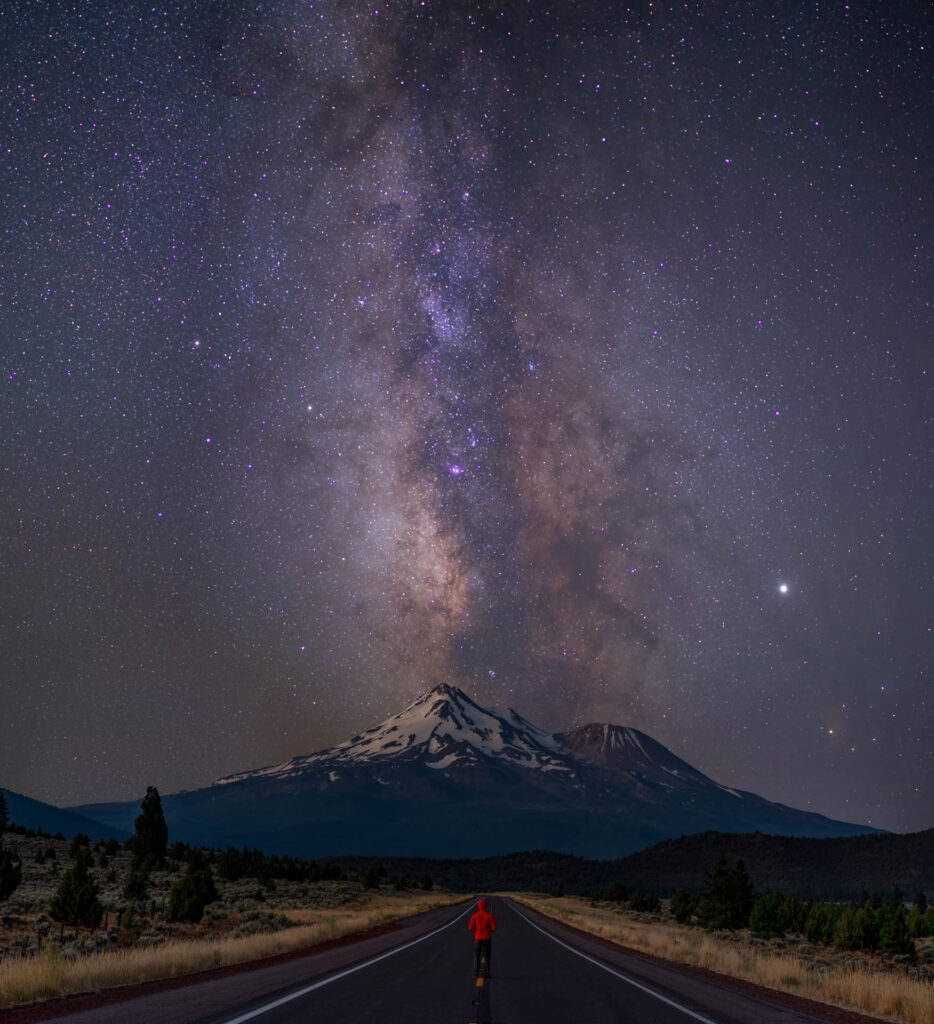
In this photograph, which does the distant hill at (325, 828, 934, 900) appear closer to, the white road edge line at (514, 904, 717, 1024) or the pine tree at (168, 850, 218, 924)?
Result: the pine tree at (168, 850, 218, 924)

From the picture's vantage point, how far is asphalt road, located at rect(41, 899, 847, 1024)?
10570 millimetres

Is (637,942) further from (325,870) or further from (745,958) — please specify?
(325,870)

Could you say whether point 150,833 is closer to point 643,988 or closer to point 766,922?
point 766,922

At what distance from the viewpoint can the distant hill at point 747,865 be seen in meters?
150

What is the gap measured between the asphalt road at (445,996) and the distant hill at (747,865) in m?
137

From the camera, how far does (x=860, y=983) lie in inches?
632

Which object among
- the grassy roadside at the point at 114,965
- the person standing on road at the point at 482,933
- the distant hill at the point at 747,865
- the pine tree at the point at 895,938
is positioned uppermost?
the person standing on road at the point at 482,933

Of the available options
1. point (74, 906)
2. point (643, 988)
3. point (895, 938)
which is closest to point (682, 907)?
point (895, 938)

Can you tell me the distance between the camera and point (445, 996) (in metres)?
12.9

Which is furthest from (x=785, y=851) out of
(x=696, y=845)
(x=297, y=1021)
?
(x=297, y=1021)

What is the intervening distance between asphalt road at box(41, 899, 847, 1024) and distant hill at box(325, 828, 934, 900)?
137m

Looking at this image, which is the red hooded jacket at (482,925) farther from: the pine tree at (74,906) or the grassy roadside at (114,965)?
the pine tree at (74,906)

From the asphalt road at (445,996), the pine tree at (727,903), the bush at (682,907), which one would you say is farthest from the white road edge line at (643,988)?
the bush at (682,907)

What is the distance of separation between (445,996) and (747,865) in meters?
174
